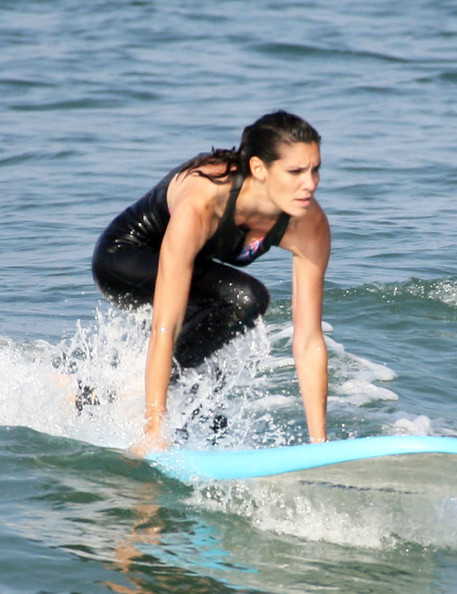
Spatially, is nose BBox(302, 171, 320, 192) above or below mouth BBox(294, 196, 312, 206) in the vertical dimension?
above

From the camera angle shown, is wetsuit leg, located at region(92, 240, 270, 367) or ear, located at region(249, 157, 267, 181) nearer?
ear, located at region(249, 157, 267, 181)

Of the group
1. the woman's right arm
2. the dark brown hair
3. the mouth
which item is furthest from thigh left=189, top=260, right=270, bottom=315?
the mouth

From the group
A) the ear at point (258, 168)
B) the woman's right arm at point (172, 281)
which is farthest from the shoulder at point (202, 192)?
the ear at point (258, 168)

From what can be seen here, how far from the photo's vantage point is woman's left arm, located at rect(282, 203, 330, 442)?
16.5 feet

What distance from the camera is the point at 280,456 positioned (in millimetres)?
4766

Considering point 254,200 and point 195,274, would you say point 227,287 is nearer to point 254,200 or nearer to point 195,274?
point 195,274

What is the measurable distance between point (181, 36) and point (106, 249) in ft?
46.0

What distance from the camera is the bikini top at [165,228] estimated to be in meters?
4.93

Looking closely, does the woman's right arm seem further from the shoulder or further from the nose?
the nose

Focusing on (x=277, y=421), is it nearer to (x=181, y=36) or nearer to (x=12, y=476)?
(x=12, y=476)

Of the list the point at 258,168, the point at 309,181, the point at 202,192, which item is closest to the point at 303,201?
the point at 309,181

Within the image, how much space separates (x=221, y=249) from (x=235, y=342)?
1.68 ft

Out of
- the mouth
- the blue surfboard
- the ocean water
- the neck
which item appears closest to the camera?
the blue surfboard

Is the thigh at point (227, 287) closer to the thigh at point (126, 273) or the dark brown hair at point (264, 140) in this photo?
the thigh at point (126, 273)
